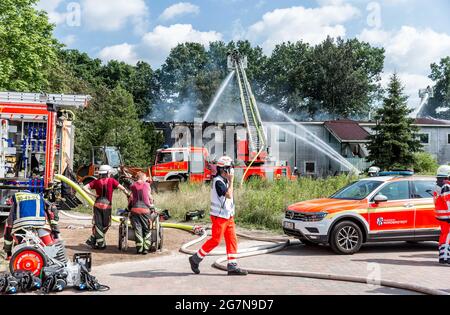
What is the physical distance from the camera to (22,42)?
2497cm

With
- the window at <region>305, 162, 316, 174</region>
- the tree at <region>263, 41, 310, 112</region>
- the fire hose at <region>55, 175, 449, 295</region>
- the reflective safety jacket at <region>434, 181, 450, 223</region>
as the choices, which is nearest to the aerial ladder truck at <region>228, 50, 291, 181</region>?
the window at <region>305, 162, 316, 174</region>

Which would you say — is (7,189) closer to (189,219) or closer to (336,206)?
(189,219)

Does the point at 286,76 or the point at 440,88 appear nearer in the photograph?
the point at 286,76

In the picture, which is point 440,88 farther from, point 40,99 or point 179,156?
point 40,99

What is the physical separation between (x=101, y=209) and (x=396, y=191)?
19.0ft

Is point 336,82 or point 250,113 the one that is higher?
point 336,82

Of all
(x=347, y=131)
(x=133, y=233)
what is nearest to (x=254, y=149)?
(x=347, y=131)

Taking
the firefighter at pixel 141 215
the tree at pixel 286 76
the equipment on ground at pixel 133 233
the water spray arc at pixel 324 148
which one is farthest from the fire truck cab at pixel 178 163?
the tree at pixel 286 76

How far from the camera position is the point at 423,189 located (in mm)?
10797

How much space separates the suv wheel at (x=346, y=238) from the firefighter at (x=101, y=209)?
4.07 meters

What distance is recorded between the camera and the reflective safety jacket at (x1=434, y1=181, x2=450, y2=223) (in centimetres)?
916

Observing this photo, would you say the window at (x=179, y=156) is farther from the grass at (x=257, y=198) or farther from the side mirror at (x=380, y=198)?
the side mirror at (x=380, y=198)

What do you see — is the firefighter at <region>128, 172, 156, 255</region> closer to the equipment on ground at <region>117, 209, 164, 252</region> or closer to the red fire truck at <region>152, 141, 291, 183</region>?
the equipment on ground at <region>117, 209, 164, 252</region>
